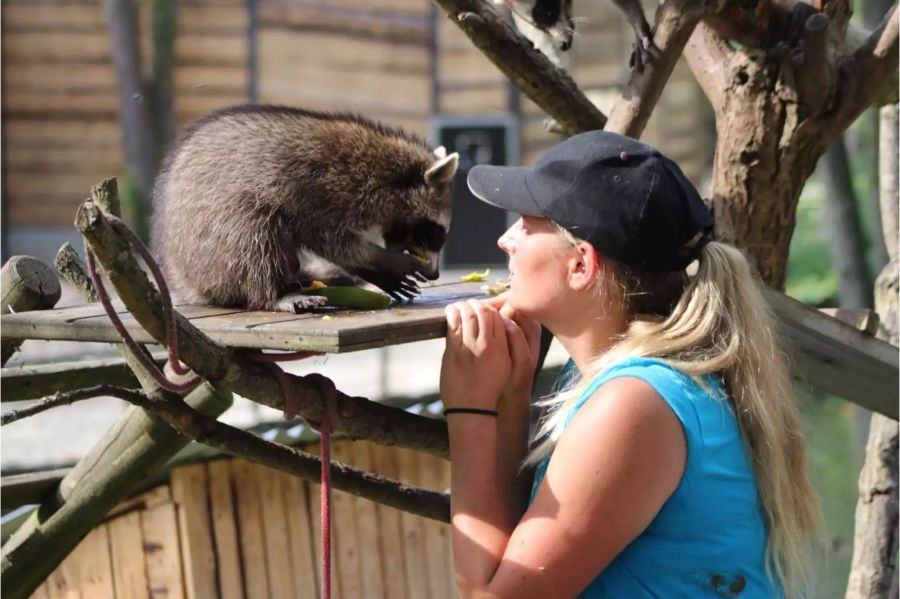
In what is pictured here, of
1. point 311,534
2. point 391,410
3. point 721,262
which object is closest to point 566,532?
point 721,262

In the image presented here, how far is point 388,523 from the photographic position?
11.5 feet

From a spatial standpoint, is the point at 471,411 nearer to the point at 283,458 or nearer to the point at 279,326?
the point at 279,326

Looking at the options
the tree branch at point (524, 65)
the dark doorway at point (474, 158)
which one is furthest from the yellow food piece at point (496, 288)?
the dark doorway at point (474, 158)

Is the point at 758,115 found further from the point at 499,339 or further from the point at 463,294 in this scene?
the point at 499,339

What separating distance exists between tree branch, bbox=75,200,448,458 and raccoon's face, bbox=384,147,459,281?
928mm

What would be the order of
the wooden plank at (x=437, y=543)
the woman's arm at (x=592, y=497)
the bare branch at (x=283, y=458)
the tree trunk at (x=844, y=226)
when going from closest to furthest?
the woman's arm at (x=592, y=497)
the bare branch at (x=283, y=458)
the wooden plank at (x=437, y=543)
the tree trunk at (x=844, y=226)

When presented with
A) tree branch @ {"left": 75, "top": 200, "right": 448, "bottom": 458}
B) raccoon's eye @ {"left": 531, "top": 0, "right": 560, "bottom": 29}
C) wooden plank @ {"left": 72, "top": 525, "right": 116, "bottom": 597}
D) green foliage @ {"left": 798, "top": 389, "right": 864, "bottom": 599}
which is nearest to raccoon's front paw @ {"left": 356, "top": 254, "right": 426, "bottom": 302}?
tree branch @ {"left": 75, "top": 200, "right": 448, "bottom": 458}

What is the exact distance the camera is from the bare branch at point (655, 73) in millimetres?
2650

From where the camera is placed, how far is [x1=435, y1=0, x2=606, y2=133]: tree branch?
2.68 m

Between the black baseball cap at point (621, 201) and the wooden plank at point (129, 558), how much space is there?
1.74 m

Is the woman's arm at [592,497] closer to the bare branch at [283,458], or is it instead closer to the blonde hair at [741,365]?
the blonde hair at [741,365]

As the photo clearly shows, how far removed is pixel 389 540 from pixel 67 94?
31.1 feet

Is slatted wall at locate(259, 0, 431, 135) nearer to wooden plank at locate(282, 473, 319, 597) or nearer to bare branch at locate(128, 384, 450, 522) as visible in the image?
wooden plank at locate(282, 473, 319, 597)

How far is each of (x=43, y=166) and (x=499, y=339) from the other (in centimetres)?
1082
